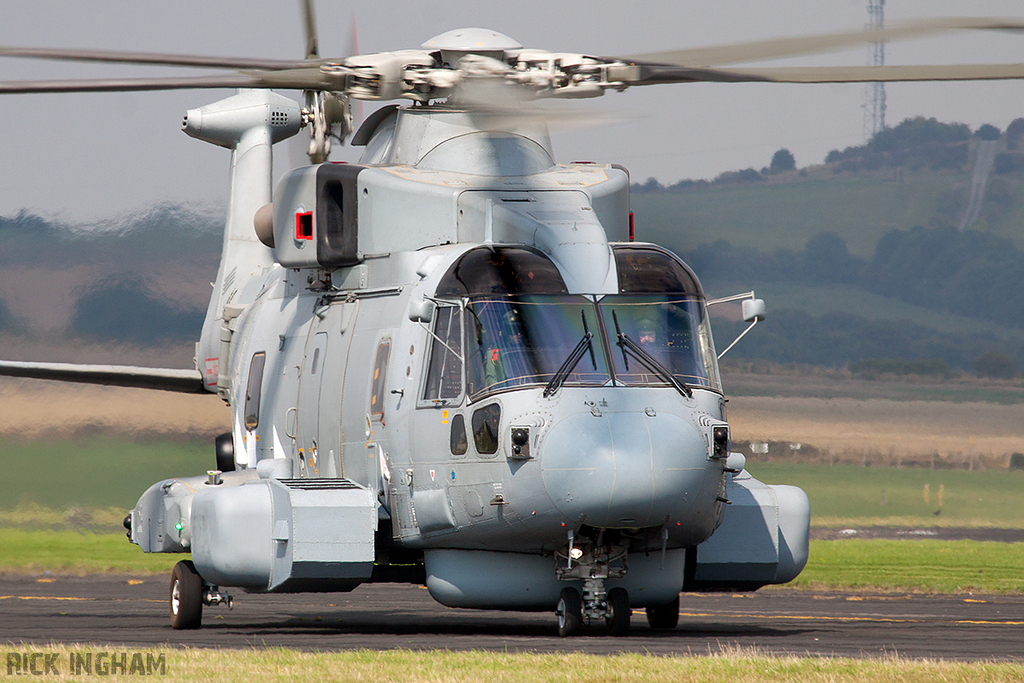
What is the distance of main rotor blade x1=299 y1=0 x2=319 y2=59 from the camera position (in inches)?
502

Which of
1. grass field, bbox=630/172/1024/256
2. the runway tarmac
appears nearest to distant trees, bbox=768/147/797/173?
grass field, bbox=630/172/1024/256

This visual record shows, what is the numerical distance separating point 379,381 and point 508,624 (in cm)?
340

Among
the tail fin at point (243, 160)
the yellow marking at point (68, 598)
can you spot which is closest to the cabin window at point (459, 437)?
the tail fin at point (243, 160)

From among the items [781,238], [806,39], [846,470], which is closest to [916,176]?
[781,238]

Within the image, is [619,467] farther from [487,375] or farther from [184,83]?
[184,83]

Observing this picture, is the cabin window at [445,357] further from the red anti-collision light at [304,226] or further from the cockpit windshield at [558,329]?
the red anti-collision light at [304,226]

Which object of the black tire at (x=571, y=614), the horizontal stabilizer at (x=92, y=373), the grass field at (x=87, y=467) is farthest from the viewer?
the grass field at (x=87, y=467)

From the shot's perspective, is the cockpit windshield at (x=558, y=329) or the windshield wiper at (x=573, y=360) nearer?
the windshield wiper at (x=573, y=360)

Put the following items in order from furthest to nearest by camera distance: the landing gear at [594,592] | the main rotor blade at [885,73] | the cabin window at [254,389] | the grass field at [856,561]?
the grass field at [856,561] < the cabin window at [254,389] < the landing gear at [594,592] < the main rotor blade at [885,73]

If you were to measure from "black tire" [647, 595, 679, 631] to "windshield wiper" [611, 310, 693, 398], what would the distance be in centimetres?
287

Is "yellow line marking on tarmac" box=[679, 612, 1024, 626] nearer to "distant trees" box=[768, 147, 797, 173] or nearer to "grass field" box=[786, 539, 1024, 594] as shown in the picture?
"grass field" box=[786, 539, 1024, 594]

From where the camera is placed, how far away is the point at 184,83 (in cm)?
1090

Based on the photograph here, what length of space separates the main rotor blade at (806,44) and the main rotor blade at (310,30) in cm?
282

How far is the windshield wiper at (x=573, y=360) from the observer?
11680 mm
